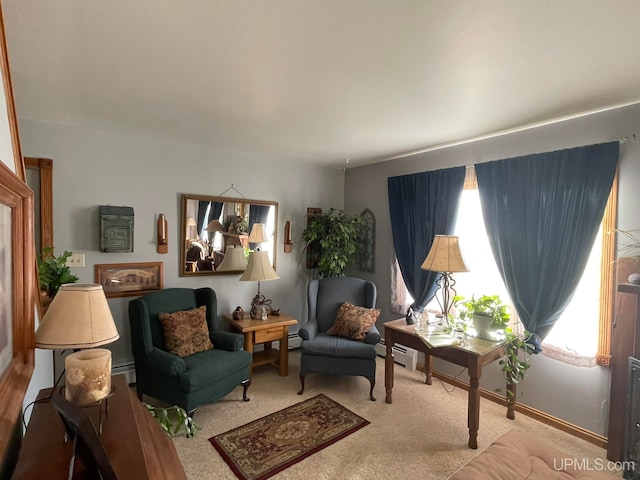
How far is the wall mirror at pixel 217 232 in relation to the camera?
11.3 feet

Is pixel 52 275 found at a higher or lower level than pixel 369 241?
lower

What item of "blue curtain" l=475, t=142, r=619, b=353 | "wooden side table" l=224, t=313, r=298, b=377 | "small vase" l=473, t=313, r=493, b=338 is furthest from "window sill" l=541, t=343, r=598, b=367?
"wooden side table" l=224, t=313, r=298, b=377

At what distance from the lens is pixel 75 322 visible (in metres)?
1.24

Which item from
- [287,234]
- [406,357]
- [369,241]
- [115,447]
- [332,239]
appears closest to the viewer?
[115,447]

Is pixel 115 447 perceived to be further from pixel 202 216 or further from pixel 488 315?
pixel 202 216

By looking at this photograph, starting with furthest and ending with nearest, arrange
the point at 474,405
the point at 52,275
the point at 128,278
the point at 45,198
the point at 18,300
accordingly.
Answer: the point at 128,278
the point at 45,198
the point at 474,405
the point at 52,275
the point at 18,300

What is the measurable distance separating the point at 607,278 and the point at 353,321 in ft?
6.73

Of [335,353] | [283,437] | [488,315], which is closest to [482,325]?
[488,315]

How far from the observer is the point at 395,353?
3816mm

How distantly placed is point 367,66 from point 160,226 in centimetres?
253

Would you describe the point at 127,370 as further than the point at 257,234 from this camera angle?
No

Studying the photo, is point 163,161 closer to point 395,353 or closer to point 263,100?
point 263,100

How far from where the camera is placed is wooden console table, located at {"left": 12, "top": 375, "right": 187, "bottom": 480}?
2.86 feet

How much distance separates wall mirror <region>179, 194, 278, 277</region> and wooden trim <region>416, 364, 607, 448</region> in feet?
8.48
